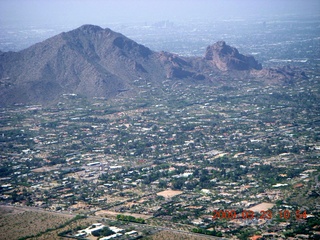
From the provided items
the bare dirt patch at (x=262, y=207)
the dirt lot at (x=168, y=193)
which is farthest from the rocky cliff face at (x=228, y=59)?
the bare dirt patch at (x=262, y=207)

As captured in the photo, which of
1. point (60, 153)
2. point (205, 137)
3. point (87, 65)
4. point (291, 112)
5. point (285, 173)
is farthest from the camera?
point (87, 65)

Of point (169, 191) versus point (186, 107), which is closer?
point (169, 191)

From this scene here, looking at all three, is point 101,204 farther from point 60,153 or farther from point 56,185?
point 60,153

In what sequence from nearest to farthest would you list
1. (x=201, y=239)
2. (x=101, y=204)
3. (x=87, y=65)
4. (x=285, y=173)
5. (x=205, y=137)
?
(x=201, y=239)
(x=101, y=204)
(x=285, y=173)
(x=205, y=137)
(x=87, y=65)

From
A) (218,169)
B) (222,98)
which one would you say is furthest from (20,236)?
(222,98)

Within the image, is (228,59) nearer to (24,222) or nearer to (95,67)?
(95,67)
